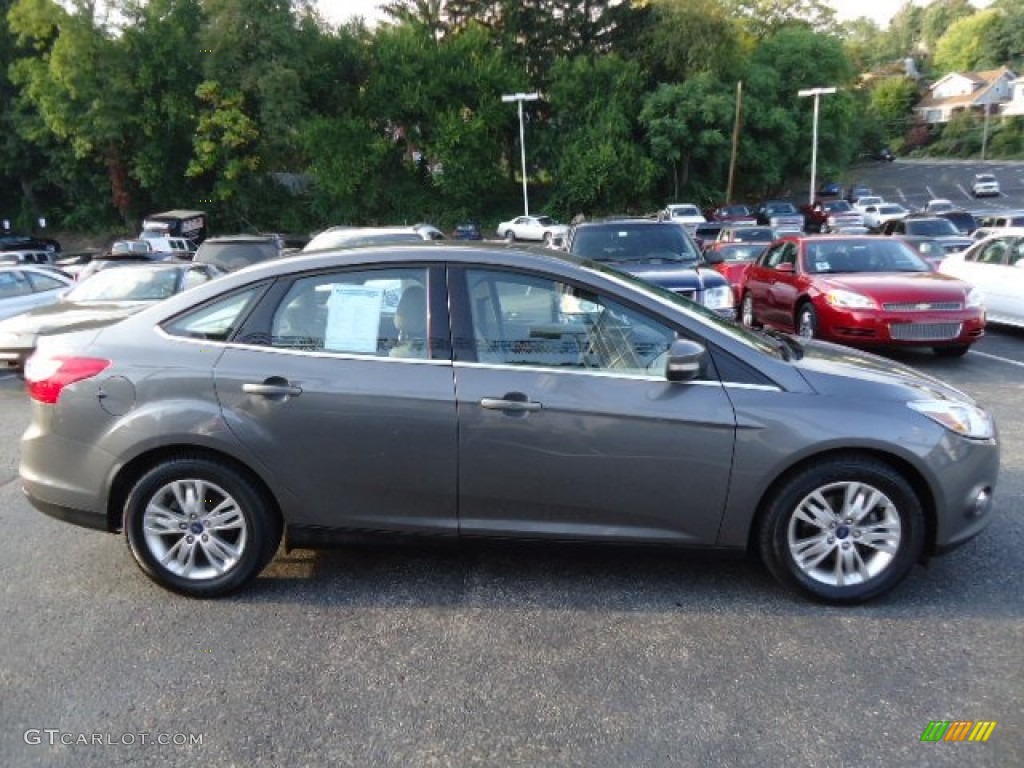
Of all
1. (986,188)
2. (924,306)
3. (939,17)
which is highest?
(939,17)

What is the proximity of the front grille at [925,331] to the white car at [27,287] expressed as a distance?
1126 centimetres

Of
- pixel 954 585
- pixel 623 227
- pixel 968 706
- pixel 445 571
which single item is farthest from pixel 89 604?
pixel 623 227

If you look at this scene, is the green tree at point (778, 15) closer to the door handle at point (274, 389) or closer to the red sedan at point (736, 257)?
the red sedan at point (736, 257)

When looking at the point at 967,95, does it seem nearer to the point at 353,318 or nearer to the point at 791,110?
the point at 791,110

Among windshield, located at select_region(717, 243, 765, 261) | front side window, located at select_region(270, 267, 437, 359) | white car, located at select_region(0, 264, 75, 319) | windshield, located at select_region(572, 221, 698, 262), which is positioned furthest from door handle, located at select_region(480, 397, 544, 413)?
windshield, located at select_region(717, 243, 765, 261)

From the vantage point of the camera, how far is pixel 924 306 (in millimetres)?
8570

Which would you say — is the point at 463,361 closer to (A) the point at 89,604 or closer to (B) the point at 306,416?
(B) the point at 306,416

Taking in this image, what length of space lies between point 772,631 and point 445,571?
1609 mm

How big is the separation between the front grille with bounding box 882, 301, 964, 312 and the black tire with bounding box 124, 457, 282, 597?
289 inches

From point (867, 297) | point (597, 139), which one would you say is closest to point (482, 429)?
point (867, 297)

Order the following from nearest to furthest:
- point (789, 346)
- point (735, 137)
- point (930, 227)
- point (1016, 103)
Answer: point (789, 346) → point (930, 227) → point (735, 137) → point (1016, 103)

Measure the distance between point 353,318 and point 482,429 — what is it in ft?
2.74

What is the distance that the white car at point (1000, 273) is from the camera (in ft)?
35.3

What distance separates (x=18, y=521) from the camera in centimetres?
485
